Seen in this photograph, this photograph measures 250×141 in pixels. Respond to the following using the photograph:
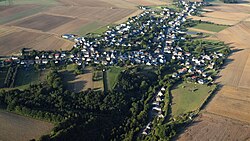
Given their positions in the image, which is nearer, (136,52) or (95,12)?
(136,52)

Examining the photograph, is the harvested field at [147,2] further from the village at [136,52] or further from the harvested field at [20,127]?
the harvested field at [20,127]

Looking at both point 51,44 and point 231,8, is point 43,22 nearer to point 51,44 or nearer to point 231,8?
point 51,44

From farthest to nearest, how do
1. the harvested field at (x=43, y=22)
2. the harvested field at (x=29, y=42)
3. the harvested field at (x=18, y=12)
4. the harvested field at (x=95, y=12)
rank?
the harvested field at (x=95, y=12) < the harvested field at (x=18, y=12) < the harvested field at (x=43, y=22) < the harvested field at (x=29, y=42)

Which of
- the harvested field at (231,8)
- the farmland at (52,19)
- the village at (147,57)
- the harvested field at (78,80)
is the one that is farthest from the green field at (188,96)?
the harvested field at (231,8)

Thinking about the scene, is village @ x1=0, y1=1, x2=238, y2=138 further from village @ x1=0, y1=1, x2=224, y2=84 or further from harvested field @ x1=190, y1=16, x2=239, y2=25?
harvested field @ x1=190, y1=16, x2=239, y2=25

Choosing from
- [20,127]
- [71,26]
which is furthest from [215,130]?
[71,26]

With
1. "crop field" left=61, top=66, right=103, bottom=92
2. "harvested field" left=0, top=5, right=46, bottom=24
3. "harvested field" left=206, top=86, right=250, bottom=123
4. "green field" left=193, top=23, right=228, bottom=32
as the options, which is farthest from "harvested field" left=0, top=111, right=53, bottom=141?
"green field" left=193, top=23, right=228, bottom=32
